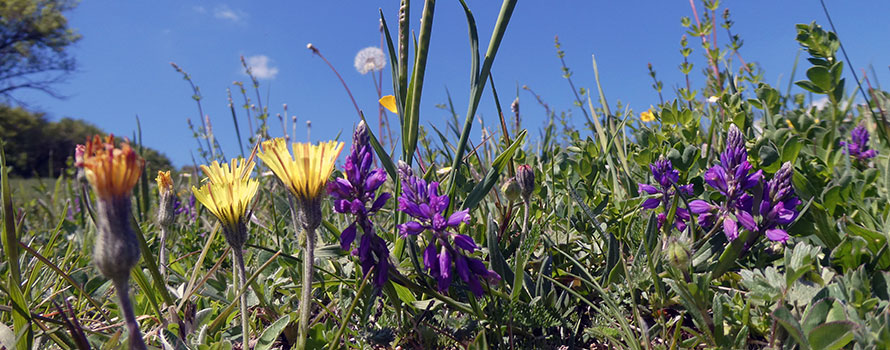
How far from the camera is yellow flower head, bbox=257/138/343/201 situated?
32.1 inches

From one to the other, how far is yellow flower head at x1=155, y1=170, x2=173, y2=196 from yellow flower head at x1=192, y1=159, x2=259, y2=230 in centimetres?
42

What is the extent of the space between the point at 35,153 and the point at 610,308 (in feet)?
123

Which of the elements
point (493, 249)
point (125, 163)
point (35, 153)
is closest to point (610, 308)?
point (493, 249)

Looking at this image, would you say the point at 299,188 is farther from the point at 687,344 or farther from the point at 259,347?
the point at 687,344

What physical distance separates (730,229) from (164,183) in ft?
4.46

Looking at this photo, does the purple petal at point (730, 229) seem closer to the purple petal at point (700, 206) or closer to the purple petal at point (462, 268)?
the purple petal at point (700, 206)

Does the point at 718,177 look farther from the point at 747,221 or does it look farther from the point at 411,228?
the point at 411,228

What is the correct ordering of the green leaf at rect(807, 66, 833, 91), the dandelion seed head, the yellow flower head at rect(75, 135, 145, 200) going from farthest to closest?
1. the dandelion seed head
2. the green leaf at rect(807, 66, 833, 91)
3. the yellow flower head at rect(75, 135, 145, 200)

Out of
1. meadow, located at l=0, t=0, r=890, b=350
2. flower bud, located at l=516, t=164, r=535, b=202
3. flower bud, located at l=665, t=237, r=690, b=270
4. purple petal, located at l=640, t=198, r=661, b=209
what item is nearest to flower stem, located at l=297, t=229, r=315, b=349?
meadow, located at l=0, t=0, r=890, b=350

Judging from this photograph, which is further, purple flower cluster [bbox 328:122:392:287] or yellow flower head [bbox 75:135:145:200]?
purple flower cluster [bbox 328:122:392:287]

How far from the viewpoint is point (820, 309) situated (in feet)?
2.71

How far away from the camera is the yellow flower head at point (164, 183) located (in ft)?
4.19

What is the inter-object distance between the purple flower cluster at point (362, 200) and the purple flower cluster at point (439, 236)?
0.20ft

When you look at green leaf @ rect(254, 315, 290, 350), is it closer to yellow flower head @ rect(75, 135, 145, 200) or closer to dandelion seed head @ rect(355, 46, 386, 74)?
yellow flower head @ rect(75, 135, 145, 200)
